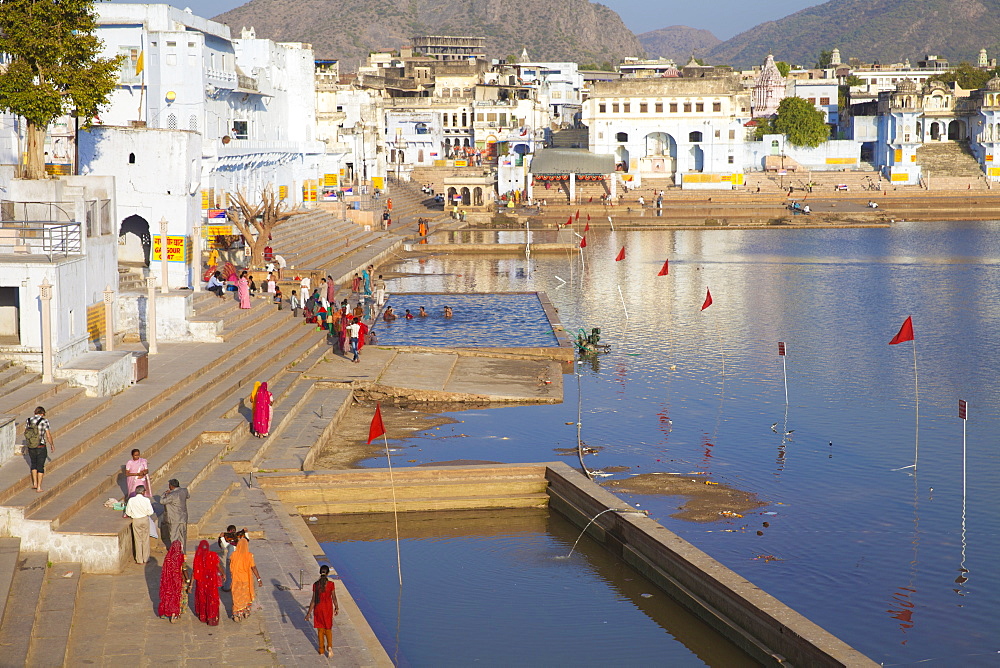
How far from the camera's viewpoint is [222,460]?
16.9 m

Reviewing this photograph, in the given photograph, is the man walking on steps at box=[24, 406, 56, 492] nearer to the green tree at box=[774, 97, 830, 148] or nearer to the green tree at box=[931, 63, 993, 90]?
the green tree at box=[774, 97, 830, 148]

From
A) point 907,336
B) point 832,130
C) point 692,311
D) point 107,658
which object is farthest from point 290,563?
point 832,130

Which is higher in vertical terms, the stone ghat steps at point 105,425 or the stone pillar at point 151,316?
the stone pillar at point 151,316

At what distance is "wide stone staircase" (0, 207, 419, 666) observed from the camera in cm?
1162

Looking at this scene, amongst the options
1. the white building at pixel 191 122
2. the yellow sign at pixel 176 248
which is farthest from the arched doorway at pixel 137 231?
the yellow sign at pixel 176 248

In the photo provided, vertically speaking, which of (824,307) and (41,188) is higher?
(41,188)

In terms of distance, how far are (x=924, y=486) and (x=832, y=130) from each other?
285 feet

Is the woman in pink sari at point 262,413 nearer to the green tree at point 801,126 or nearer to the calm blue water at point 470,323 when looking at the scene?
the calm blue water at point 470,323

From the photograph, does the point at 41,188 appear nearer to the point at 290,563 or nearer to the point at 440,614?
the point at 290,563

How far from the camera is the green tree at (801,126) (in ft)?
283

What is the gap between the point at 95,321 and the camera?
67.3ft

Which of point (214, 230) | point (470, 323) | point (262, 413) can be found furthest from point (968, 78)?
point (262, 413)

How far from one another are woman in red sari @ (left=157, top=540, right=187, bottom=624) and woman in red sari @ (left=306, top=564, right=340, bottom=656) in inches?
55.9

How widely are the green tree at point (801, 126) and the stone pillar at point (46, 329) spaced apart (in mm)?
77150
